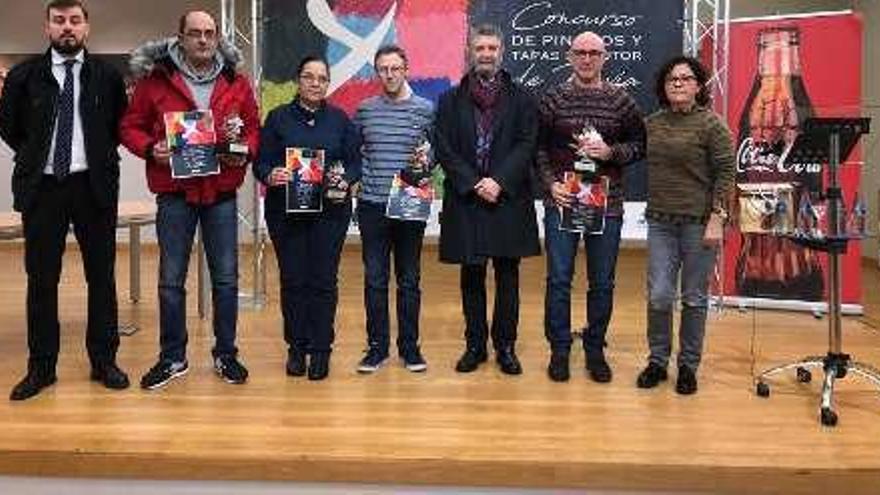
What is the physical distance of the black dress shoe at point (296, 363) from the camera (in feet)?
12.4

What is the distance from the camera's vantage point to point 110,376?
359cm

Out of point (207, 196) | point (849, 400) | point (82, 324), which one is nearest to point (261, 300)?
point (82, 324)

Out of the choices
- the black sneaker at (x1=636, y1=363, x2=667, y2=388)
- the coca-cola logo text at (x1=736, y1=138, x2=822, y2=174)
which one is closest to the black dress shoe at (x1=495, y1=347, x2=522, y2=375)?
the black sneaker at (x1=636, y1=363, x2=667, y2=388)

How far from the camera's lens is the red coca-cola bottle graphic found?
17.5 feet

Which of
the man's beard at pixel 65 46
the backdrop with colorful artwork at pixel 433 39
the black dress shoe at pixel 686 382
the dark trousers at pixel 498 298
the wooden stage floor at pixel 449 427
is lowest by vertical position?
the wooden stage floor at pixel 449 427

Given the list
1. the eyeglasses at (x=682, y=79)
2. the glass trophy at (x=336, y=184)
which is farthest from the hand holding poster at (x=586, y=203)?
the glass trophy at (x=336, y=184)

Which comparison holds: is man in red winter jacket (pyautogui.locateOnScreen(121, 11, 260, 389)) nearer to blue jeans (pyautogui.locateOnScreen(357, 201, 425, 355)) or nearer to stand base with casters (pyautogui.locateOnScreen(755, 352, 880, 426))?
blue jeans (pyautogui.locateOnScreen(357, 201, 425, 355))

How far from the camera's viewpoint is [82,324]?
500 cm

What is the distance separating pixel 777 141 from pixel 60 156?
13.2 ft

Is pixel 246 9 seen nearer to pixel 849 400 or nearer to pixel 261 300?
pixel 261 300

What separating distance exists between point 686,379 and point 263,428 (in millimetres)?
1695

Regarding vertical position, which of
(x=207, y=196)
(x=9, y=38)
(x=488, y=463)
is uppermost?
(x=9, y=38)

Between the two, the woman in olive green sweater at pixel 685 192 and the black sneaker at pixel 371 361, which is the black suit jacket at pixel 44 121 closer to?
the black sneaker at pixel 371 361

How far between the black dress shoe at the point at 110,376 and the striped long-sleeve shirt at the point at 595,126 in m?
1.88
